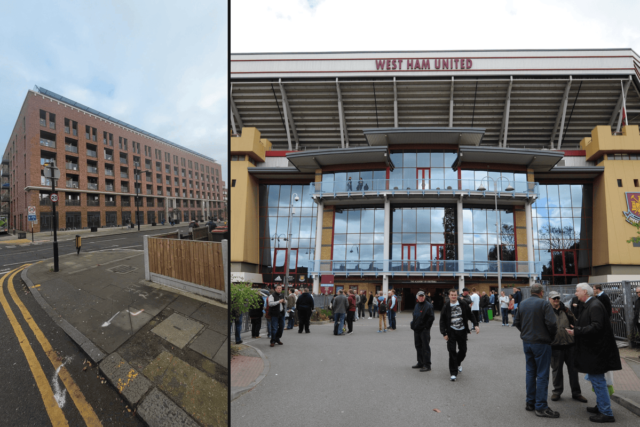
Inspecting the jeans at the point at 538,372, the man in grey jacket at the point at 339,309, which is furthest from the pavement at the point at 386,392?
the man in grey jacket at the point at 339,309

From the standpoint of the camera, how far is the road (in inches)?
44.4

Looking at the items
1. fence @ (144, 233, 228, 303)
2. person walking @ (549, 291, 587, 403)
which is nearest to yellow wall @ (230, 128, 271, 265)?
person walking @ (549, 291, 587, 403)

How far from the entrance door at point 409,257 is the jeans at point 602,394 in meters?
20.9

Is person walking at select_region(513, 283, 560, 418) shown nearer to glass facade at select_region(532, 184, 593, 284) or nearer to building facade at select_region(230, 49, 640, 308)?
building facade at select_region(230, 49, 640, 308)

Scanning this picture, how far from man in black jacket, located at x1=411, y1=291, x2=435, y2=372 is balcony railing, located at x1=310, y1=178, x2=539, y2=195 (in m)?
19.4

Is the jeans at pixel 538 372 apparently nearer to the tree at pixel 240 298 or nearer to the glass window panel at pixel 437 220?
the tree at pixel 240 298

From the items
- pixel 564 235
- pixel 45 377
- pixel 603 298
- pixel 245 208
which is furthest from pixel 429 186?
pixel 45 377

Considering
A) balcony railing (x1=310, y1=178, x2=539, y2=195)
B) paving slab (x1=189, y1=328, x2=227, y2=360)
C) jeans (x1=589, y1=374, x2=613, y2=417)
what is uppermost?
balcony railing (x1=310, y1=178, x2=539, y2=195)

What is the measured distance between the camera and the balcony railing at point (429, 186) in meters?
25.4

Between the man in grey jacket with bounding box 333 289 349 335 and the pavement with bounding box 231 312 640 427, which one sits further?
the man in grey jacket with bounding box 333 289 349 335

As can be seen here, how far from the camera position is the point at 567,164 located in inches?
1106

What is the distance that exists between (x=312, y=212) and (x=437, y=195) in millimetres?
10077

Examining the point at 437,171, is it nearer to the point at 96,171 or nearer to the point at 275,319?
the point at 275,319

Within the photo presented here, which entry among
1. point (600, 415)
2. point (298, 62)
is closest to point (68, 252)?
point (600, 415)
